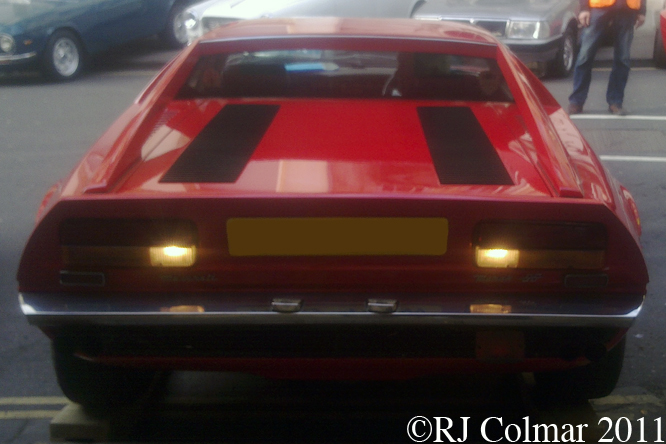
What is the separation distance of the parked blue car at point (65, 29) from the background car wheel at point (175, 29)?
54 cm

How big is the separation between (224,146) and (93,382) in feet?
2.72

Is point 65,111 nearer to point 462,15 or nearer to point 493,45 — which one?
point 462,15

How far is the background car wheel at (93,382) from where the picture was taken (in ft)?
7.92

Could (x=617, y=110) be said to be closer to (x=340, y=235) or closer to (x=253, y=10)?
(x=253, y=10)

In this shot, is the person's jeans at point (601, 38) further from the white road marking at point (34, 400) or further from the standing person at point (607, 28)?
the white road marking at point (34, 400)

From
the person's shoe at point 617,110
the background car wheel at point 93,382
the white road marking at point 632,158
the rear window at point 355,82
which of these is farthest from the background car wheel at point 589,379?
the person's shoe at point 617,110

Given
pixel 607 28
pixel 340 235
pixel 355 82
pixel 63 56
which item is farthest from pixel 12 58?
pixel 340 235

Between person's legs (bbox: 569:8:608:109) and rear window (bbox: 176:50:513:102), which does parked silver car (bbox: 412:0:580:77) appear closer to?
person's legs (bbox: 569:8:608:109)

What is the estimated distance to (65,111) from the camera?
28.1ft

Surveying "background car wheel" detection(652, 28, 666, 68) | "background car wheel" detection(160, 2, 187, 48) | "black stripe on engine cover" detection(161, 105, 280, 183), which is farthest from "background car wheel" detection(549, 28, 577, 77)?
"black stripe on engine cover" detection(161, 105, 280, 183)

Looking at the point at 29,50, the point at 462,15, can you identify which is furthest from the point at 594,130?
the point at 29,50

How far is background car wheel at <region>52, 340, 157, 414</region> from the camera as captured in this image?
7.92 feet

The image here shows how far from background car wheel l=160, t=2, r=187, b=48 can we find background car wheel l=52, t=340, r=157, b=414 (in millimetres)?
10680

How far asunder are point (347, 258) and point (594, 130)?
5833 mm
